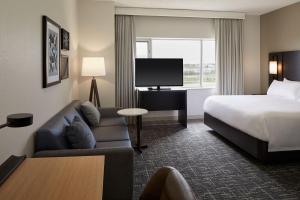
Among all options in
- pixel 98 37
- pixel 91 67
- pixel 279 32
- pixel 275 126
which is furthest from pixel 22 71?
pixel 279 32

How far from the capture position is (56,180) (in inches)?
50.0

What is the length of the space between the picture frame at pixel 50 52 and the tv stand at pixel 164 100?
2491 millimetres

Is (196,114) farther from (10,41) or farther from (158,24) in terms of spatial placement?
(10,41)

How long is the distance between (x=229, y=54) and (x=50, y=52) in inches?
175

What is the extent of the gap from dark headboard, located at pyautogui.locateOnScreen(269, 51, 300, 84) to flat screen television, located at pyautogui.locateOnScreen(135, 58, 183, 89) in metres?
2.12

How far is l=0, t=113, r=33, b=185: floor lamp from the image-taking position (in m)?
1.14

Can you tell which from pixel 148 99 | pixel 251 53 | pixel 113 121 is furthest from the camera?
pixel 251 53

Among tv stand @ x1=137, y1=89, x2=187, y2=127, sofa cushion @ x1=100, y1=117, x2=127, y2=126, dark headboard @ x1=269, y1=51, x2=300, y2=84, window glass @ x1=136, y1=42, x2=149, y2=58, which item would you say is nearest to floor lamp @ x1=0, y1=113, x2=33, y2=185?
sofa cushion @ x1=100, y1=117, x2=127, y2=126

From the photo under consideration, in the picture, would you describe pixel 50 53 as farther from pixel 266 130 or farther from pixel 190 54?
pixel 190 54

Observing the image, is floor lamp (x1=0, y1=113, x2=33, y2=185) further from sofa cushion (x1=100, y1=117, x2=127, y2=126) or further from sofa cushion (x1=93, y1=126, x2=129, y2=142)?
sofa cushion (x1=100, y1=117, x2=127, y2=126)

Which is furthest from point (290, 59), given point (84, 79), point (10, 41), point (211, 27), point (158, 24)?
point (10, 41)

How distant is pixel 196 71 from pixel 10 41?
503 cm

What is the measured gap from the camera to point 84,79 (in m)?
5.18

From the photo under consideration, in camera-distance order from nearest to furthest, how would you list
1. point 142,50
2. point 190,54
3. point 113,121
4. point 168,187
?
point 168,187 < point 113,121 < point 142,50 < point 190,54
